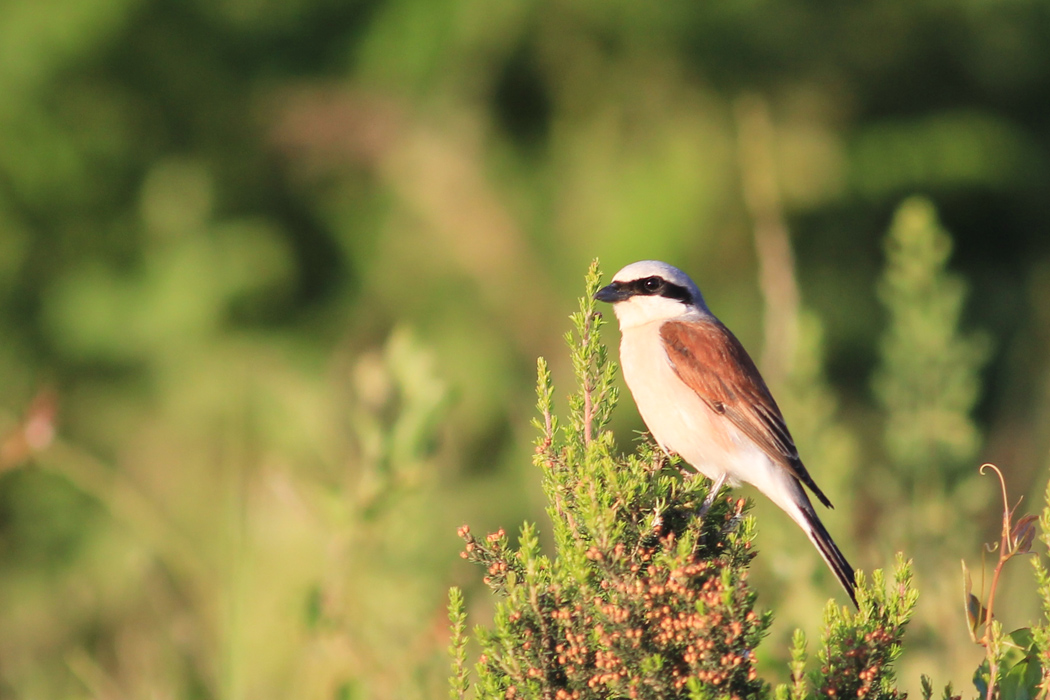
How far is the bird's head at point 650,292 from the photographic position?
3338 millimetres

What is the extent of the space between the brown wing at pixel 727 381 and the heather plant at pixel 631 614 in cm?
110

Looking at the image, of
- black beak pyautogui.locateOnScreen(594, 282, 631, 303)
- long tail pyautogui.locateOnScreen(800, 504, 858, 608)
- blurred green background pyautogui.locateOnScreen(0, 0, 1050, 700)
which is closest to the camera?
long tail pyautogui.locateOnScreen(800, 504, 858, 608)

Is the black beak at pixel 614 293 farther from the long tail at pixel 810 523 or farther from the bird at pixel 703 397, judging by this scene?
the long tail at pixel 810 523

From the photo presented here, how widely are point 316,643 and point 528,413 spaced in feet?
10.7

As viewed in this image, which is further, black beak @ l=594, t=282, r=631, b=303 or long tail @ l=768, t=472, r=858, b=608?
black beak @ l=594, t=282, r=631, b=303

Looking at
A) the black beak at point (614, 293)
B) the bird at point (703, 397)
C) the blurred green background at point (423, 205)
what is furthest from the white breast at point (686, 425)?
the blurred green background at point (423, 205)

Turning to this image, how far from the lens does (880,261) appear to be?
8703mm

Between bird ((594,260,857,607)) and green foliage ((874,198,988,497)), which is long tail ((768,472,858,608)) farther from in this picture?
green foliage ((874,198,988,497))

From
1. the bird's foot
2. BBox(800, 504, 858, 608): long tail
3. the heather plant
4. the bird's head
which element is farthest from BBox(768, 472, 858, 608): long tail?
the heather plant

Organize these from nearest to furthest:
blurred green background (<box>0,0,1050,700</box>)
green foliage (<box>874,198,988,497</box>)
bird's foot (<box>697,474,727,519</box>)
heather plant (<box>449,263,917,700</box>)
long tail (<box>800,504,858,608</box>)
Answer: heather plant (<box>449,263,917,700</box>) → bird's foot (<box>697,474,727,519</box>) → long tail (<box>800,504,858,608</box>) → green foliage (<box>874,198,988,497</box>) → blurred green background (<box>0,0,1050,700</box>)

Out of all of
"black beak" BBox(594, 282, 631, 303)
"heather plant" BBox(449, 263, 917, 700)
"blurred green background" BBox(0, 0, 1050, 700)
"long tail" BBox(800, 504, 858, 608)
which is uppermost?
"blurred green background" BBox(0, 0, 1050, 700)

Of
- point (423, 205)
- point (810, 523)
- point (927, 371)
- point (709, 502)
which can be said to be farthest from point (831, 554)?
point (423, 205)

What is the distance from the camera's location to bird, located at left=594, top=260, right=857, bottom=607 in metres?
3.04

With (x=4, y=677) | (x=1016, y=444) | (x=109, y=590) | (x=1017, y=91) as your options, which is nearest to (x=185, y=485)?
(x=109, y=590)
